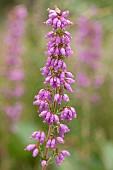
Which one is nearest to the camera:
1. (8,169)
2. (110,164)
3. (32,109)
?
(110,164)

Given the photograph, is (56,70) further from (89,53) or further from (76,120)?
(76,120)

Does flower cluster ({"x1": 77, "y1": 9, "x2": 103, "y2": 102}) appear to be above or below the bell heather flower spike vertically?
above

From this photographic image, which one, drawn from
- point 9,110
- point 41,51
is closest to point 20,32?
point 9,110

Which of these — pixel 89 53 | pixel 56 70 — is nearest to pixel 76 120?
pixel 89 53

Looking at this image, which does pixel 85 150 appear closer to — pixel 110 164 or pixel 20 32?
pixel 110 164

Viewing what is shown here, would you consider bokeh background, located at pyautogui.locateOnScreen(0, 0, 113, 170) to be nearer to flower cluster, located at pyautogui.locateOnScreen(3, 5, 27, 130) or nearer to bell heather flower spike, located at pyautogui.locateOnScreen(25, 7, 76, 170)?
flower cluster, located at pyautogui.locateOnScreen(3, 5, 27, 130)

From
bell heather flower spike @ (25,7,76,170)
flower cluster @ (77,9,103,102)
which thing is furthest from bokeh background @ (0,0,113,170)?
bell heather flower spike @ (25,7,76,170)

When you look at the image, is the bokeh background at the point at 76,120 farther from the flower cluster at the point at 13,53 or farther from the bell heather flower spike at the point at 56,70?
the bell heather flower spike at the point at 56,70

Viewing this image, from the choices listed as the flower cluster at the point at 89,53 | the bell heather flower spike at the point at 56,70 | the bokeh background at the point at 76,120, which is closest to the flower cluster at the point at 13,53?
the bokeh background at the point at 76,120
